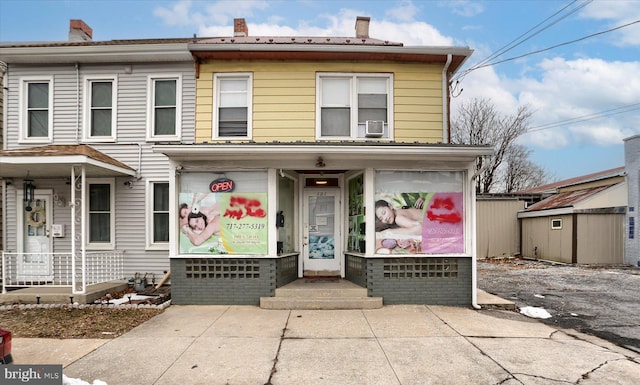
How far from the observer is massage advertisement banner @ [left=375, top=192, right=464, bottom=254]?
320 inches

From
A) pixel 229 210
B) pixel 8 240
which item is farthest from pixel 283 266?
pixel 8 240

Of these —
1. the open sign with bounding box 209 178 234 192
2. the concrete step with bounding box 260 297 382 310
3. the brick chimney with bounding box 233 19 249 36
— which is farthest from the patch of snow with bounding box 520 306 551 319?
the brick chimney with bounding box 233 19 249 36

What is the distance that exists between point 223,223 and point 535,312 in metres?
6.29

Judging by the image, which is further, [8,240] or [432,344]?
[8,240]

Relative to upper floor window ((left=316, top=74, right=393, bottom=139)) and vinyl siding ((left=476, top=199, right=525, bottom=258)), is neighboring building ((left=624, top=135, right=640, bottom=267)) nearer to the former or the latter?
vinyl siding ((left=476, top=199, right=525, bottom=258))

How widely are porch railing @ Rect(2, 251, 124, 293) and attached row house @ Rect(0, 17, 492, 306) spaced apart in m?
0.04

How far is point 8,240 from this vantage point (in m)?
10.1

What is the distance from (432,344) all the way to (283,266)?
372cm

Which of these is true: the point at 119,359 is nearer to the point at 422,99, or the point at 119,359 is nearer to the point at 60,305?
the point at 60,305

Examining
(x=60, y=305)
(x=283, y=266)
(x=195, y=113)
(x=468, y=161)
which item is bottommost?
(x=60, y=305)

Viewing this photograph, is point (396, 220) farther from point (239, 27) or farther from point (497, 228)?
point (497, 228)

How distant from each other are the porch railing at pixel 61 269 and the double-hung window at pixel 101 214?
14.2 inches

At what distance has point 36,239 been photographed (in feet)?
33.4

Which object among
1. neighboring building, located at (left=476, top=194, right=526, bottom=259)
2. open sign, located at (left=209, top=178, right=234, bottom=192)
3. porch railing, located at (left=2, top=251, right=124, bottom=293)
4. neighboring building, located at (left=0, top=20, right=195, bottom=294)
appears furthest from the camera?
neighboring building, located at (left=476, top=194, right=526, bottom=259)
